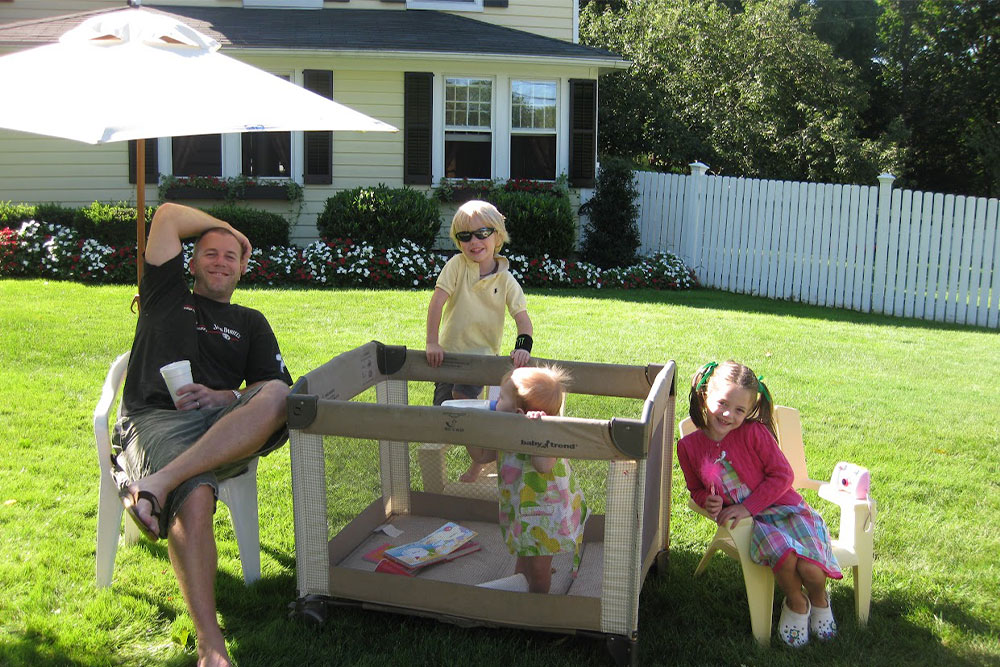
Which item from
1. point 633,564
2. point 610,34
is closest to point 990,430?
point 633,564

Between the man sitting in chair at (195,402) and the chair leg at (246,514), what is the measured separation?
8cm

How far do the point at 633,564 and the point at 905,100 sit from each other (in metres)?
24.7

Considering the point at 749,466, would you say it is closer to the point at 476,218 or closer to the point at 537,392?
the point at 537,392

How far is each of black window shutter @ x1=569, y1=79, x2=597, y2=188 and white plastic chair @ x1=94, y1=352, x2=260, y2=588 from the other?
11.5m

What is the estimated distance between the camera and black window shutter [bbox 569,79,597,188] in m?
14.4

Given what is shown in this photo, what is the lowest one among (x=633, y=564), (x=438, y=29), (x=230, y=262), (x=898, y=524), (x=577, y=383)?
(x=898, y=524)

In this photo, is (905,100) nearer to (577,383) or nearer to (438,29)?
(438,29)

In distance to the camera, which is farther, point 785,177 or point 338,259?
point 785,177

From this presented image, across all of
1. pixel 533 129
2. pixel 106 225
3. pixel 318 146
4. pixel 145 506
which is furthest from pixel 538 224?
pixel 145 506

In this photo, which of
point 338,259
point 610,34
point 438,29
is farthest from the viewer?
point 610,34

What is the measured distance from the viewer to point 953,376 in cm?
743

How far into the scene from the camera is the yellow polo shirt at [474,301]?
461 centimetres

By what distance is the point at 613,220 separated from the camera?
13.9 m

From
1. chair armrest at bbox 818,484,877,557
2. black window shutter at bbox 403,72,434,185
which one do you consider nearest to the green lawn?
chair armrest at bbox 818,484,877,557
